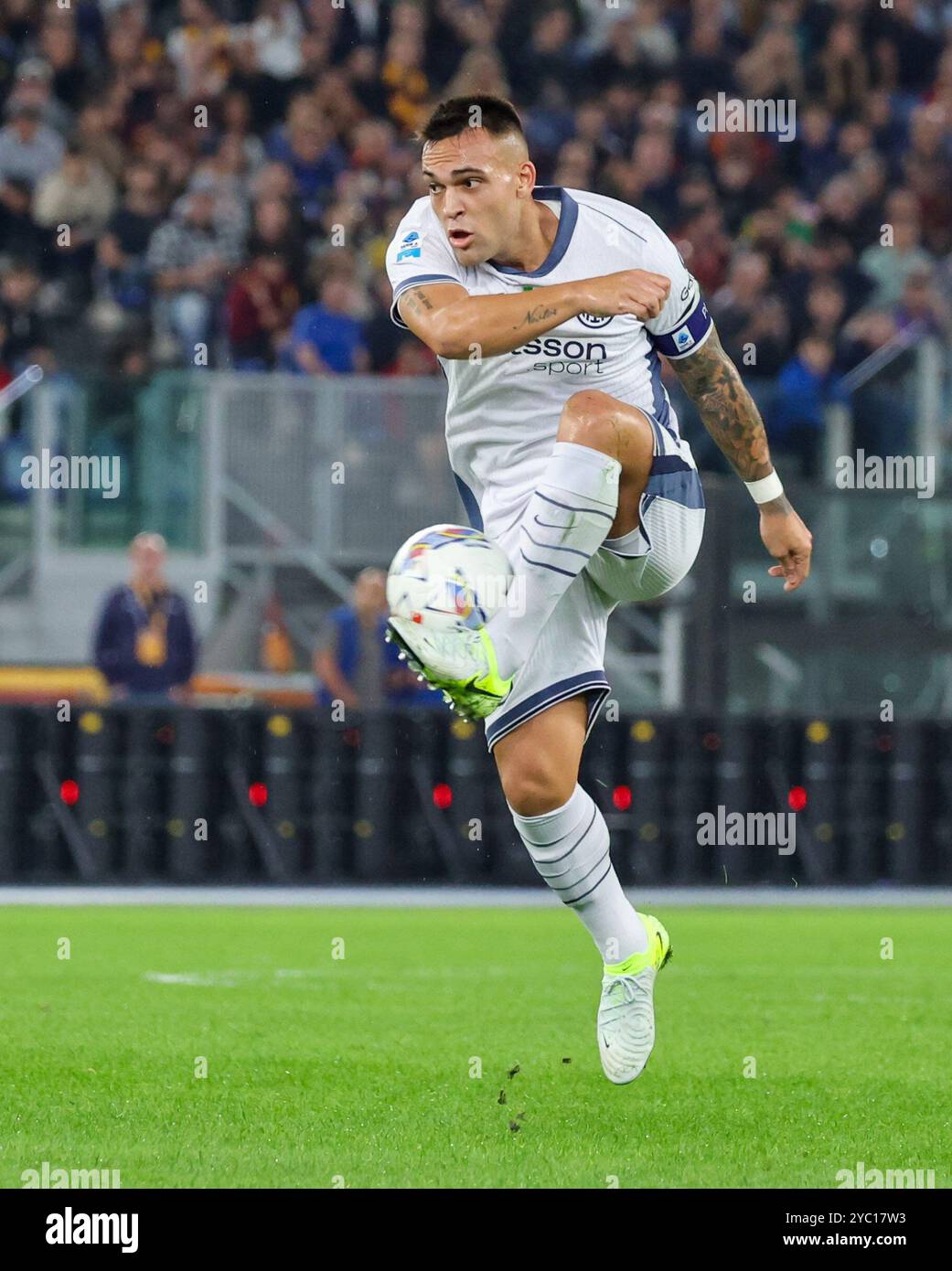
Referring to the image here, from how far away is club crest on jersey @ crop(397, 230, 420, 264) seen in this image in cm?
591

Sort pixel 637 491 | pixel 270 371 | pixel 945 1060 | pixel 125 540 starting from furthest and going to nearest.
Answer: pixel 270 371 → pixel 125 540 → pixel 945 1060 → pixel 637 491

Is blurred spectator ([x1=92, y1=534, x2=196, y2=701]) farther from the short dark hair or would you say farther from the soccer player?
the short dark hair

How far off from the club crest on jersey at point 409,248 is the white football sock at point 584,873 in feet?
4.98

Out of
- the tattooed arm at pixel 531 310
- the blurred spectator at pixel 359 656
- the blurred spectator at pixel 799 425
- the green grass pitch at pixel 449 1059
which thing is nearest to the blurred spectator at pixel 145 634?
the blurred spectator at pixel 359 656

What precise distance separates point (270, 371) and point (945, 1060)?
9.71 meters

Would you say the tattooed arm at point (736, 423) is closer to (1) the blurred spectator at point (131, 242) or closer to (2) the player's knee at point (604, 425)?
(2) the player's knee at point (604, 425)

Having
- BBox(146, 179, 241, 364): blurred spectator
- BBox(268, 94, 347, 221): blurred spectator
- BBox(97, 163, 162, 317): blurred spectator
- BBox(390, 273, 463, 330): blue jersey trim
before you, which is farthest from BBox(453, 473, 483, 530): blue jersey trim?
BBox(268, 94, 347, 221): blurred spectator

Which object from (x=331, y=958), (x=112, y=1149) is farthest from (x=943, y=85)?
(x=112, y=1149)

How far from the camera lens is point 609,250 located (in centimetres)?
611

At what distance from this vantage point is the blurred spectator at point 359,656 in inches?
543

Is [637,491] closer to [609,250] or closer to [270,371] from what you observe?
[609,250]

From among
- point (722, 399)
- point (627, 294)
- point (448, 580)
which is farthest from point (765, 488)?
point (448, 580)

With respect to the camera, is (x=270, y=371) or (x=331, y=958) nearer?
(x=331, y=958)

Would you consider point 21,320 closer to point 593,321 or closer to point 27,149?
point 27,149
